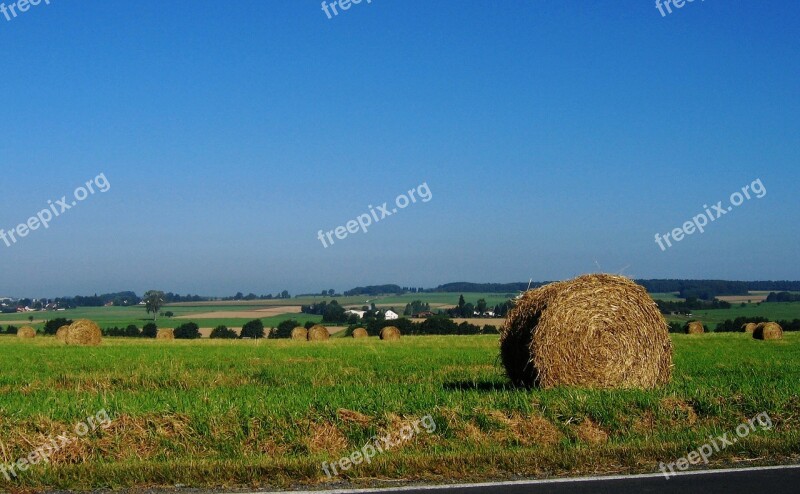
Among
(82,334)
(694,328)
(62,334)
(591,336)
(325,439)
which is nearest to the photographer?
(325,439)

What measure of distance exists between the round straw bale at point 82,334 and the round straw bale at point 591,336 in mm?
26500

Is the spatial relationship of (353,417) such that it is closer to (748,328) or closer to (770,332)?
(770,332)

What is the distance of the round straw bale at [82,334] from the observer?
114 ft

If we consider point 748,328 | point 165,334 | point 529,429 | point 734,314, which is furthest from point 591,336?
point 734,314

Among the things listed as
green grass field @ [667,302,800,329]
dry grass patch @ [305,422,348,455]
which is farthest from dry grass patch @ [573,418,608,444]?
green grass field @ [667,302,800,329]

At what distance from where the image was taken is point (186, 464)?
794 cm

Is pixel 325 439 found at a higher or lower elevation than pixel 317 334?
higher

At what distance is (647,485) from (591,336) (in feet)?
17.9

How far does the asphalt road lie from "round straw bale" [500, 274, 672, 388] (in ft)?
15.7

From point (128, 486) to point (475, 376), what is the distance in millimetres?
10776

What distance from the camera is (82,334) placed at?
3509 centimetres

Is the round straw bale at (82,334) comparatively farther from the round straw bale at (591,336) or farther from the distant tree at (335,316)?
the distant tree at (335,316)

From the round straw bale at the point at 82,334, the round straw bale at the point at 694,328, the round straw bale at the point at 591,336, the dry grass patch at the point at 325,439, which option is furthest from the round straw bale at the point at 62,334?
the round straw bale at the point at 694,328

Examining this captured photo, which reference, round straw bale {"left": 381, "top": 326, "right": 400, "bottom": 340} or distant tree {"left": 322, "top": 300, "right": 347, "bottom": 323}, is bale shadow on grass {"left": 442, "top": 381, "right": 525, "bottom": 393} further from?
distant tree {"left": 322, "top": 300, "right": 347, "bottom": 323}
